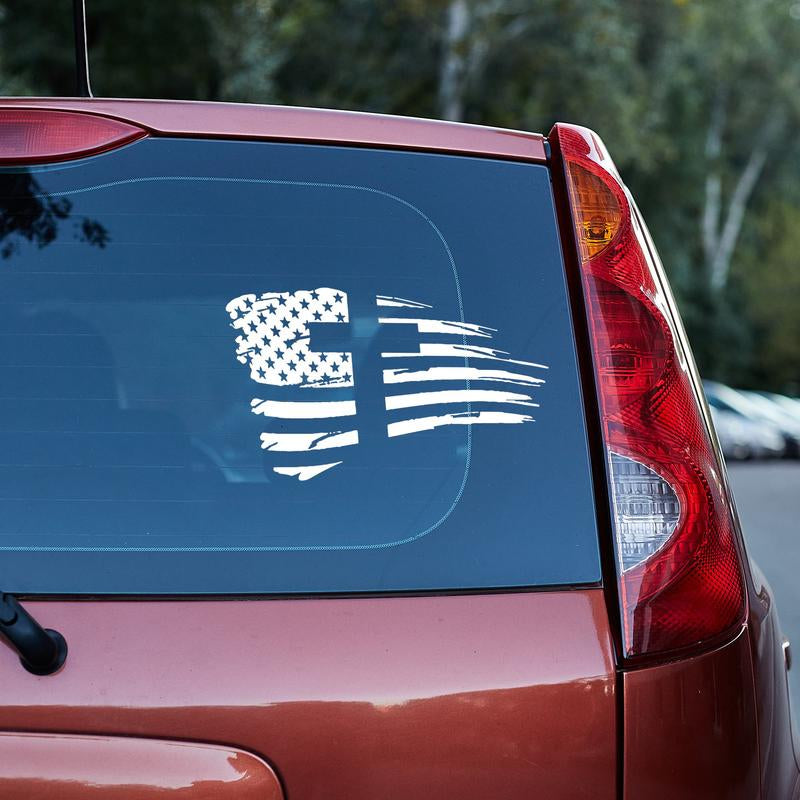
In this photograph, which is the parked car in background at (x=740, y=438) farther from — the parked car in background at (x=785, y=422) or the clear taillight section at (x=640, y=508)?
the clear taillight section at (x=640, y=508)

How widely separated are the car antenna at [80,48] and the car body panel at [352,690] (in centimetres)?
94

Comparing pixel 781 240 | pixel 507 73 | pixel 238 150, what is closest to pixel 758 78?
pixel 781 240

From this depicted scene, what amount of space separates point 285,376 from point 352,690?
0.39 m

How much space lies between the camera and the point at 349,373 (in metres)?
1.36

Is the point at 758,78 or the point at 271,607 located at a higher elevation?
the point at 271,607

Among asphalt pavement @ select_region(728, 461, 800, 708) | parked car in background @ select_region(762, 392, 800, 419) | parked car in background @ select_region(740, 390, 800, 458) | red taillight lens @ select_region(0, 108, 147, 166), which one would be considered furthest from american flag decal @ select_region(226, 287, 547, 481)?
parked car in background @ select_region(762, 392, 800, 419)

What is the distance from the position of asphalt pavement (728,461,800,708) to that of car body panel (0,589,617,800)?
293 cm

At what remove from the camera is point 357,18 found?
65.2 feet

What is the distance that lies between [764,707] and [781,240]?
4132 centimetres

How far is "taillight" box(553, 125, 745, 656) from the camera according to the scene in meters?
1.31

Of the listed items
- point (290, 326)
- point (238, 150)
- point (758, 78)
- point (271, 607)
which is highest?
point (238, 150)

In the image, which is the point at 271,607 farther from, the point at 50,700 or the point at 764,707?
the point at 764,707

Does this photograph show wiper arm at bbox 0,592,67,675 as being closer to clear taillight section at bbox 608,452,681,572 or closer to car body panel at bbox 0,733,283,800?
car body panel at bbox 0,733,283,800

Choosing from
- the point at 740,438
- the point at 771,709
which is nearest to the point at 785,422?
the point at 740,438
